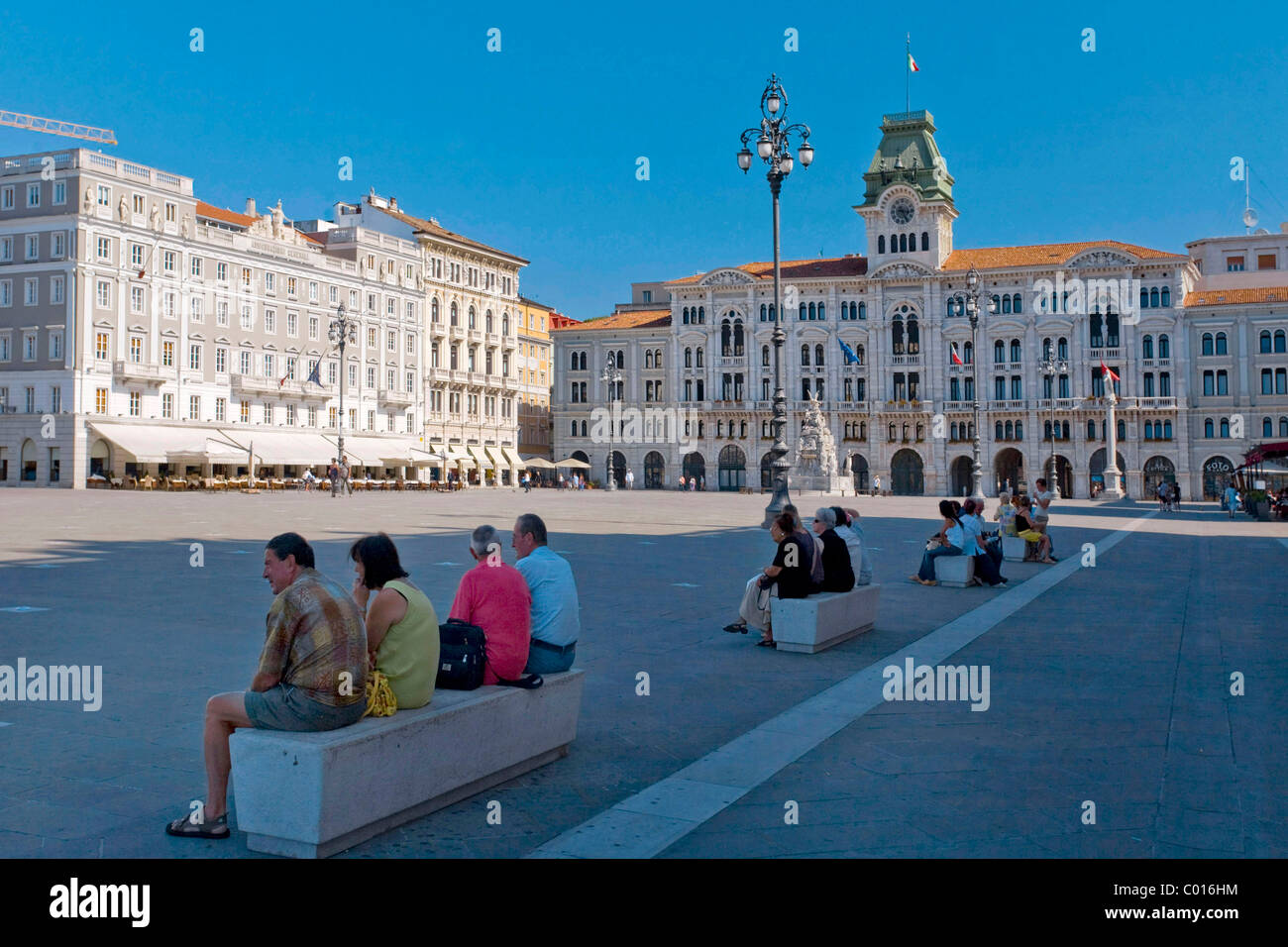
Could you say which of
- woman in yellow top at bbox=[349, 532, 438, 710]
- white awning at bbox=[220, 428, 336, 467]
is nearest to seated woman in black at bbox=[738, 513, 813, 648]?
woman in yellow top at bbox=[349, 532, 438, 710]

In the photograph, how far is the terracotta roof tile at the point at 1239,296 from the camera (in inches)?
2685

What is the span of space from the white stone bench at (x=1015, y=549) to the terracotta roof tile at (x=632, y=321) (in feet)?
222

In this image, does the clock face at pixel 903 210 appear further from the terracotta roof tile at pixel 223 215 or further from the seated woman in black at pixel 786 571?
the seated woman in black at pixel 786 571

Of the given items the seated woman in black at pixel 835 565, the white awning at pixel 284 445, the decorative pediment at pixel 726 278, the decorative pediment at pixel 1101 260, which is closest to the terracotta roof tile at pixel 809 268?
the decorative pediment at pixel 726 278

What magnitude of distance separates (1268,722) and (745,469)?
75.4m

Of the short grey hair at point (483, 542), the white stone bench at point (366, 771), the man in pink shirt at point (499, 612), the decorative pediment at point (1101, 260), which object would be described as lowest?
the white stone bench at point (366, 771)

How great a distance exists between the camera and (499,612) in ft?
18.6

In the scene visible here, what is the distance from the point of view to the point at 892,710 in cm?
727

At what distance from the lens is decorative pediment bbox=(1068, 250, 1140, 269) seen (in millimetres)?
70625

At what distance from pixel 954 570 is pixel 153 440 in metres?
48.5

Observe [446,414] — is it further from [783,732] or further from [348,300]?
[783,732]

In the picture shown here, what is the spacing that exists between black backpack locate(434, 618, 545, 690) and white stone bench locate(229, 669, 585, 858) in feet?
0.22

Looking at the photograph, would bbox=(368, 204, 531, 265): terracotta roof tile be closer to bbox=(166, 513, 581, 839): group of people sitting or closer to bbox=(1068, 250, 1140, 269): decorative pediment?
bbox=(1068, 250, 1140, 269): decorative pediment

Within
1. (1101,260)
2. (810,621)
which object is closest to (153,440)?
(810,621)
